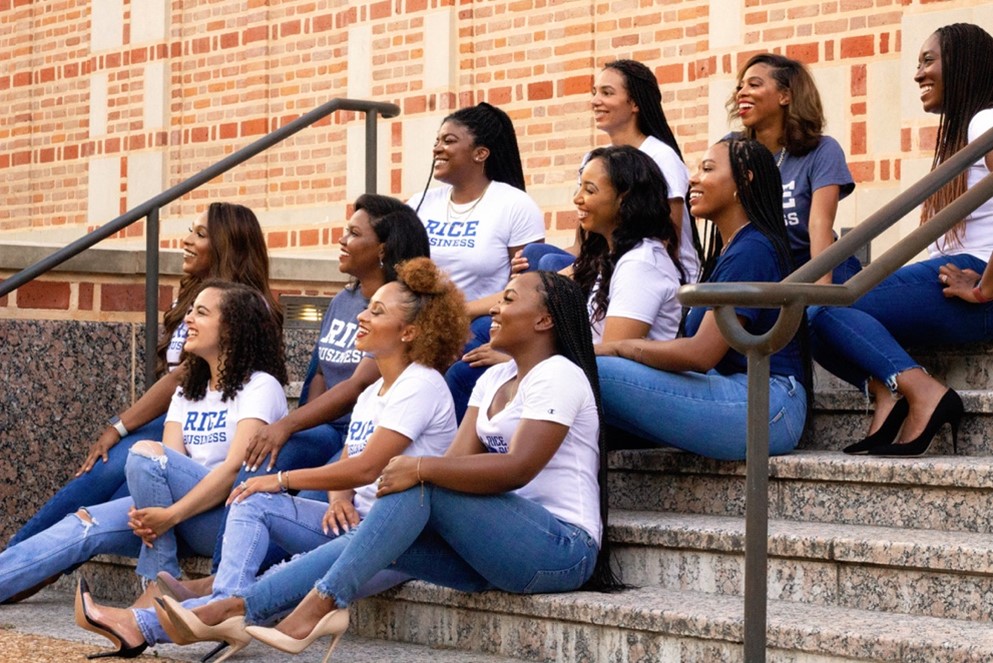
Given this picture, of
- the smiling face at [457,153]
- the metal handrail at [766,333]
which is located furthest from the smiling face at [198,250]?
the metal handrail at [766,333]

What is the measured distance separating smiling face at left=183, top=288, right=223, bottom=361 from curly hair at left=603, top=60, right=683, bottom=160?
5.05ft

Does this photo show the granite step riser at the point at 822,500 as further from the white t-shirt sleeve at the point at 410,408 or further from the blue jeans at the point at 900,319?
the white t-shirt sleeve at the point at 410,408

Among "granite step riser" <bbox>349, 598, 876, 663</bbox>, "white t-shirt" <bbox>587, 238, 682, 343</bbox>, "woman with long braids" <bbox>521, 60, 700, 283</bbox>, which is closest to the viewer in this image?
"granite step riser" <bbox>349, 598, 876, 663</bbox>

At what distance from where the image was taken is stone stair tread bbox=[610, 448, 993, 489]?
4348 mm

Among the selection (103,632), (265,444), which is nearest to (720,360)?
(265,444)

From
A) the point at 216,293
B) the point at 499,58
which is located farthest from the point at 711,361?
the point at 499,58

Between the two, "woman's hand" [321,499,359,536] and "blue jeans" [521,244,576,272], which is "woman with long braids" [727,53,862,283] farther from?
"woman's hand" [321,499,359,536]

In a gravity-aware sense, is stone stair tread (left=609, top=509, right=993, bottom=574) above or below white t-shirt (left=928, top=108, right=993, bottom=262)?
below

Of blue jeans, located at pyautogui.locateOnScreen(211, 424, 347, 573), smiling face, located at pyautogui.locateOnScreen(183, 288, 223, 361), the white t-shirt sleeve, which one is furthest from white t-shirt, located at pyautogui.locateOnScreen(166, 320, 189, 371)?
the white t-shirt sleeve

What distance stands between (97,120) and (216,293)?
6.06 metres

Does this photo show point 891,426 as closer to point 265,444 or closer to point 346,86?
point 265,444

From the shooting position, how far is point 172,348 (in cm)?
625

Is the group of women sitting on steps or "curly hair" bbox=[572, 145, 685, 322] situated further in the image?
"curly hair" bbox=[572, 145, 685, 322]

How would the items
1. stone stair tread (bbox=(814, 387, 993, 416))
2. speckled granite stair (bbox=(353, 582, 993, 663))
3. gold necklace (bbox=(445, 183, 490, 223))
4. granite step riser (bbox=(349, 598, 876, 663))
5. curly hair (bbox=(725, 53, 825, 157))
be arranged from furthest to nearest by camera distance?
gold necklace (bbox=(445, 183, 490, 223)) → curly hair (bbox=(725, 53, 825, 157)) → stone stair tread (bbox=(814, 387, 993, 416)) → granite step riser (bbox=(349, 598, 876, 663)) → speckled granite stair (bbox=(353, 582, 993, 663))
